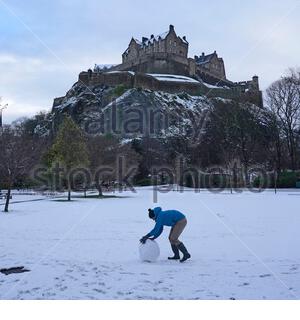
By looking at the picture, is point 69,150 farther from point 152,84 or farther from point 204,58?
point 204,58

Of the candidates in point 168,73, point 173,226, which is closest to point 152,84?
point 168,73

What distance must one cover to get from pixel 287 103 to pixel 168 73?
64.1 metres

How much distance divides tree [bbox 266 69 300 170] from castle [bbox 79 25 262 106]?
50.1m

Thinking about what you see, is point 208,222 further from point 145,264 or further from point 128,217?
point 145,264

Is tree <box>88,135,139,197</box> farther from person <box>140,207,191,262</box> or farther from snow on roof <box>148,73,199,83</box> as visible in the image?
snow on roof <box>148,73,199,83</box>

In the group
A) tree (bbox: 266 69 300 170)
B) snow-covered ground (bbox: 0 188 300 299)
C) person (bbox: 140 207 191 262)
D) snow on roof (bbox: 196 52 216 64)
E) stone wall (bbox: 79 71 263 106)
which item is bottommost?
snow-covered ground (bbox: 0 188 300 299)

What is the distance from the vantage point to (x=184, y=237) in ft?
37.1

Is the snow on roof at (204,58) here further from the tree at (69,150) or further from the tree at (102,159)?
the tree at (69,150)

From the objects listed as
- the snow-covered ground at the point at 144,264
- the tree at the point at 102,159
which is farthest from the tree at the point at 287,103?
the snow-covered ground at the point at 144,264

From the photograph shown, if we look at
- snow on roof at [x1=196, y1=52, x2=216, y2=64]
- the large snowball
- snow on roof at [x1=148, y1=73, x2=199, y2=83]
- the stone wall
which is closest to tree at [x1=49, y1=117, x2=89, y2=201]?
the large snowball

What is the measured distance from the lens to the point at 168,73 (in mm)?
108375

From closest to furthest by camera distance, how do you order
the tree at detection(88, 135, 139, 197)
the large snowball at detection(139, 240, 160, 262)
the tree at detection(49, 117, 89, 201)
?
the large snowball at detection(139, 240, 160, 262)
the tree at detection(49, 117, 89, 201)
the tree at detection(88, 135, 139, 197)

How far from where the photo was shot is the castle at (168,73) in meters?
103

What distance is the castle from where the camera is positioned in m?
103
